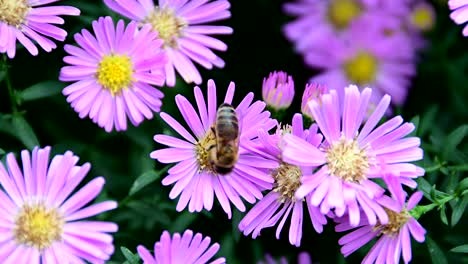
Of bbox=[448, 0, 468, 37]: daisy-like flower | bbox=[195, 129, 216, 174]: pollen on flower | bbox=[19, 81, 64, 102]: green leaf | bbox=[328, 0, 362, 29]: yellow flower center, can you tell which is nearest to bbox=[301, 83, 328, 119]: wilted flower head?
bbox=[195, 129, 216, 174]: pollen on flower

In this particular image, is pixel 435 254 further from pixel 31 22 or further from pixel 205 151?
pixel 31 22

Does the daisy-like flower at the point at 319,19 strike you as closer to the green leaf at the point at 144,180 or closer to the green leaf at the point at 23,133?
the green leaf at the point at 144,180

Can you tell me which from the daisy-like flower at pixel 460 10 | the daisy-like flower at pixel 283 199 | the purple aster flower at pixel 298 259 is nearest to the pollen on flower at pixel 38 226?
the daisy-like flower at pixel 283 199

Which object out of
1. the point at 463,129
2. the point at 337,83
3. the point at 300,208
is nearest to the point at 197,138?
the point at 300,208

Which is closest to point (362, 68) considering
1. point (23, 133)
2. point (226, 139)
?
point (226, 139)

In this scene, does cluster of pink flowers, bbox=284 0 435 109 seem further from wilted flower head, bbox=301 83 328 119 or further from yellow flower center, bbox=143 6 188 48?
wilted flower head, bbox=301 83 328 119

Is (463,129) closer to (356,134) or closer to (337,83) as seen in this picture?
(356,134)

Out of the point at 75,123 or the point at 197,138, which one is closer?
the point at 197,138

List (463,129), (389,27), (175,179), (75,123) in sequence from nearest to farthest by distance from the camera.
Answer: (175,179) → (463,129) → (75,123) → (389,27)
